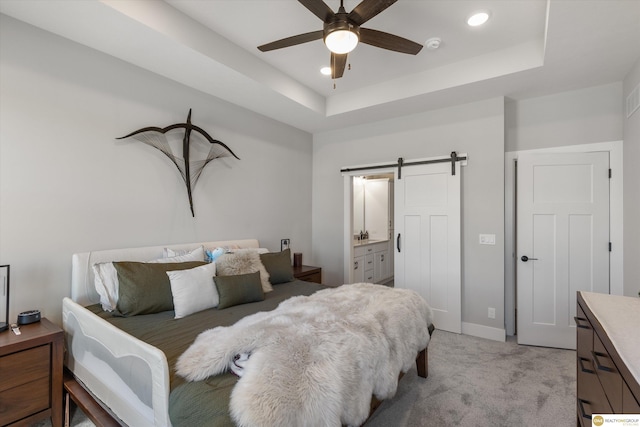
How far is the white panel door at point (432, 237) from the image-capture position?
12.0ft

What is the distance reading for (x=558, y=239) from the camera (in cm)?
322

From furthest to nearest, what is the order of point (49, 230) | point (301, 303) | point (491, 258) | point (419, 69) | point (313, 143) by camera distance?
point (313, 143)
point (491, 258)
point (419, 69)
point (49, 230)
point (301, 303)

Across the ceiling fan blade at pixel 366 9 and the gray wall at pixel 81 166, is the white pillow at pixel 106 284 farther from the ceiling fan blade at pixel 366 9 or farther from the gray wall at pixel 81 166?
the ceiling fan blade at pixel 366 9

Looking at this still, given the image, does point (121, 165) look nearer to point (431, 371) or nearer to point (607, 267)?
point (431, 371)

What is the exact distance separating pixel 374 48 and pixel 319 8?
1.21 meters

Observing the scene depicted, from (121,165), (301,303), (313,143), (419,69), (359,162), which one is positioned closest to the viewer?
(301,303)

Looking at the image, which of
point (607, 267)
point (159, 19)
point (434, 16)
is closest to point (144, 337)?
point (159, 19)

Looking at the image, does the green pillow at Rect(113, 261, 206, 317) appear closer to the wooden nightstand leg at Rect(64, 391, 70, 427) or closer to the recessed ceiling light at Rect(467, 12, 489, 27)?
the wooden nightstand leg at Rect(64, 391, 70, 427)

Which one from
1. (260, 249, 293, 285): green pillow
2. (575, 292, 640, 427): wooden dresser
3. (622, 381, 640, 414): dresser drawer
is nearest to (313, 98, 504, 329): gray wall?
(575, 292, 640, 427): wooden dresser

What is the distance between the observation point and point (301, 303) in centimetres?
212

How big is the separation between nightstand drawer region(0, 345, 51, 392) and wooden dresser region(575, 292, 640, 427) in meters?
2.81

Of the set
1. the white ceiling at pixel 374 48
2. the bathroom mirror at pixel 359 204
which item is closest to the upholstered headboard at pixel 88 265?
the white ceiling at pixel 374 48

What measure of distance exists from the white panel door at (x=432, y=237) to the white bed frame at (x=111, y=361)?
127 inches

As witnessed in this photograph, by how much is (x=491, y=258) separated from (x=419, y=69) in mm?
2279
